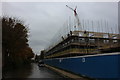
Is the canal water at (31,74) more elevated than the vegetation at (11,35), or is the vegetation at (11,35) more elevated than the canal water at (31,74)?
the vegetation at (11,35)

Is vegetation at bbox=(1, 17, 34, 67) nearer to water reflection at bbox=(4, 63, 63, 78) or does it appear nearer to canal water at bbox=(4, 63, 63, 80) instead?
water reflection at bbox=(4, 63, 63, 78)

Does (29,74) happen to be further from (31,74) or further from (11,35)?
(11,35)

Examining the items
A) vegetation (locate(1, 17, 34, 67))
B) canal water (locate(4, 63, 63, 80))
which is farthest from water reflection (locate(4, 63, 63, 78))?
vegetation (locate(1, 17, 34, 67))

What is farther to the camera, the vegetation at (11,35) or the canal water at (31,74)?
the vegetation at (11,35)

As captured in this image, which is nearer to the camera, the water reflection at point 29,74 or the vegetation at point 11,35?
the water reflection at point 29,74

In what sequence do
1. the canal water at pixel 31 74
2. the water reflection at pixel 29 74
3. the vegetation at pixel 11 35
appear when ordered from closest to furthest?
1. the canal water at pixel 31 74
2. the water reflection at pixel 29 74
3. the vegetation at pixel 11 35

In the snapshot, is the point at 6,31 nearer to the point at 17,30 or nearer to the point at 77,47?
the point at 17,30

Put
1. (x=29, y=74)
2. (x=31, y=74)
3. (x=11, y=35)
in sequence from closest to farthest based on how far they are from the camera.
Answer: (x=29, y=74) → (x=31, y=74) → (x=11, y=35)

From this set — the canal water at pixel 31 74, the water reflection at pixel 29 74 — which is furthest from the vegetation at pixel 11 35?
the canal water at pixel 31 74

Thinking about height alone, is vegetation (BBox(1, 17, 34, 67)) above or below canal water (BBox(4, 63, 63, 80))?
above

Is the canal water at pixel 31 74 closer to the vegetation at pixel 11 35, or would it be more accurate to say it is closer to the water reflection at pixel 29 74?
the water reflection at pixel 29 74

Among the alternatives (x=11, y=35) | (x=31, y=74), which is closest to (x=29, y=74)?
(x=31, y=74)

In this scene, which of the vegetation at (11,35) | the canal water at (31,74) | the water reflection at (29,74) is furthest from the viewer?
the vegetation at (11,35)

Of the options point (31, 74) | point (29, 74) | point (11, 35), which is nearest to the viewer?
point (29, 74)
